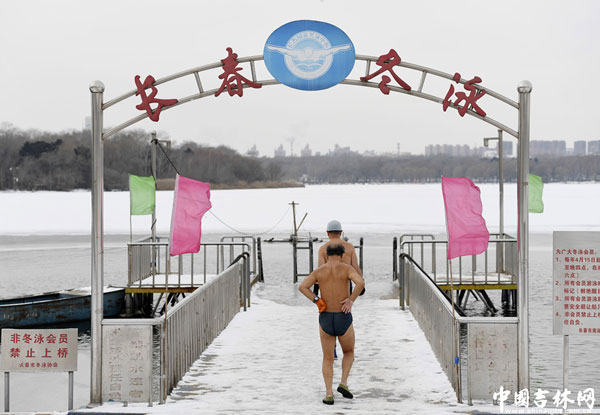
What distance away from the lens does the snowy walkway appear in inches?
305

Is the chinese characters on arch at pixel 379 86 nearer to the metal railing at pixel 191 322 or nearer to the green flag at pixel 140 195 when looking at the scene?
the metal railing at pixel 191 322

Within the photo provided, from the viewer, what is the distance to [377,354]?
10.5m

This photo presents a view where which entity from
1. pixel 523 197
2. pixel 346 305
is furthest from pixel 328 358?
pixel 523 197

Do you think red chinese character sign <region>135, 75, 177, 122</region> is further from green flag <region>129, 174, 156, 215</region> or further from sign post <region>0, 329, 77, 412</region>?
green flag <region>129, 174, 156, 215</region>

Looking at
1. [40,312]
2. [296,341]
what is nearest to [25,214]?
[40,312]

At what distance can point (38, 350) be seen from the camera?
783 cm

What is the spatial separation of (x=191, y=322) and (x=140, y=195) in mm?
8807

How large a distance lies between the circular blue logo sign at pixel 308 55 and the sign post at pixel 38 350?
368 centimetres

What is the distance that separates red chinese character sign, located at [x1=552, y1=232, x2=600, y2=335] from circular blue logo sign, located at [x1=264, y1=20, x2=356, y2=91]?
3.02m

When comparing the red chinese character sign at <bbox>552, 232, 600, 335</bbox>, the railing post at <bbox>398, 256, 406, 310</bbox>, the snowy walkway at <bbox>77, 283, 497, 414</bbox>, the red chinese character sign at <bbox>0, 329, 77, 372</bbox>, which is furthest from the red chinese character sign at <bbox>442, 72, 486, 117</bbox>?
the railing post at <bbox>398, 256, 406, 310</bbox>

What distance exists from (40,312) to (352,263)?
10.7m

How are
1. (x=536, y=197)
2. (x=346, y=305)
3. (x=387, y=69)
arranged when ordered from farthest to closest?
(x=536, y=197)
(x=387, y=69)
(x=346, y=305)

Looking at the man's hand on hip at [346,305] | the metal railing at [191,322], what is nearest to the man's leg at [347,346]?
the man's hand on hip at [346,305]

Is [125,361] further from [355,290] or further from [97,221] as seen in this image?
[355,290]
